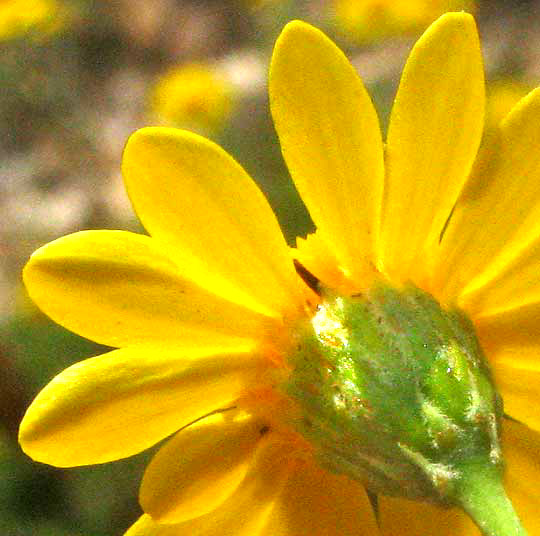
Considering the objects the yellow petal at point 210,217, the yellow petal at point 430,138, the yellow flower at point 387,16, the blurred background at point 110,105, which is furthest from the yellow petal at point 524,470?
the yellow flower at point 387,16

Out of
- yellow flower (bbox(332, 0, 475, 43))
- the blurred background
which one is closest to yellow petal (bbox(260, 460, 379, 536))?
the blurred background

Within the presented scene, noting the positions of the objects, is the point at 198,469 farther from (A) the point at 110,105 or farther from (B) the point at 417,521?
(A) the point at 110,105

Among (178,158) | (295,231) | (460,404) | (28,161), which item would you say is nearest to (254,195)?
(178,158)

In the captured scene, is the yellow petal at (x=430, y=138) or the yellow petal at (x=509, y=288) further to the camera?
the yellow petal at (x=509, y=288)

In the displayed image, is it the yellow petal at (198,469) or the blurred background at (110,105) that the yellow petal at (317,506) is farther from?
the blurred background at (110,105)

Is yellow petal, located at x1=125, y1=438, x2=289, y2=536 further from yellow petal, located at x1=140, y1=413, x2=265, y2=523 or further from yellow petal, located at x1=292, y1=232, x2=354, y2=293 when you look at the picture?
yellow petal, located at x1=292, y1=232, x2=354, y2=293

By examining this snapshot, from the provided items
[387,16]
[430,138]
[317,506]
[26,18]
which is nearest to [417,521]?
[317,506]

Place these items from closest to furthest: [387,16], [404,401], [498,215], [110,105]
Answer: [404,401]
[498,215]
[387,16]
[110,105]
